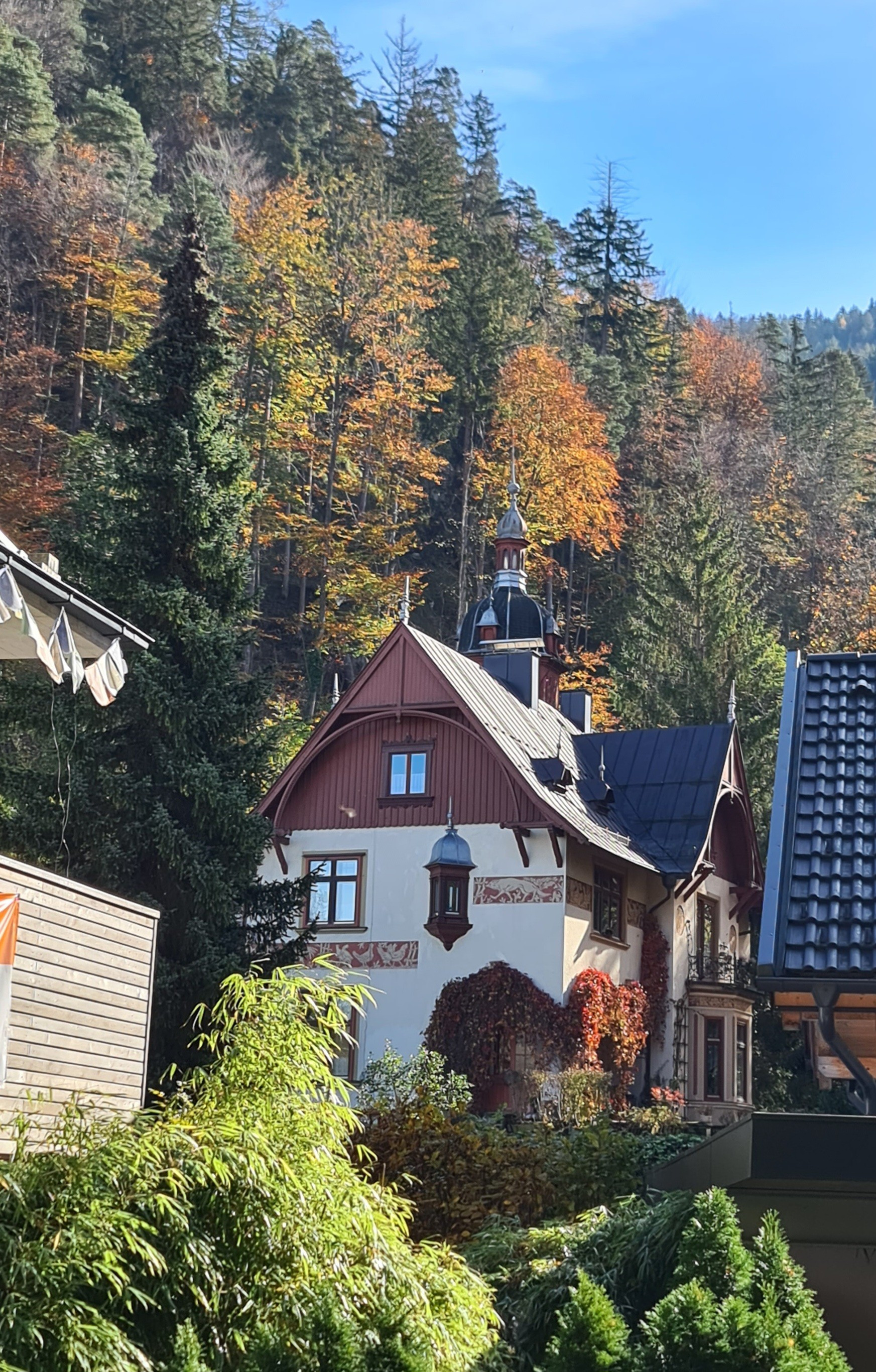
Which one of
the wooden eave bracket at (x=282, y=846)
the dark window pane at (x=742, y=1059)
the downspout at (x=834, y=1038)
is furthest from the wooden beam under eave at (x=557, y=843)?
the downspout at (x=834, y=1038)

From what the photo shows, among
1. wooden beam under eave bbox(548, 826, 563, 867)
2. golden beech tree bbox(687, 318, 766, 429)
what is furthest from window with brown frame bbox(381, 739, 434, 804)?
golden beech tree bbox(687, 318, 766, 429)

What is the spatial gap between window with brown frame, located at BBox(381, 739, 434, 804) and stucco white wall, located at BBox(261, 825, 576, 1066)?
642 millimetres

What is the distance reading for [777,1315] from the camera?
7984mm

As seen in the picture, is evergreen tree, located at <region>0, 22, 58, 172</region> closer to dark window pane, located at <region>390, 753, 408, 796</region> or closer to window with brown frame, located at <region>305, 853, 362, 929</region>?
dark window pane, located at <region>390, 753, 408, 796</region>

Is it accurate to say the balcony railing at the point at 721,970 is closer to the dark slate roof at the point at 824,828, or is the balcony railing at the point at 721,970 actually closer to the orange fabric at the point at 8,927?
the dark slate roof at the point at 824,828

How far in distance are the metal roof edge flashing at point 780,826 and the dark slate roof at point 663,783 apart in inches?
715

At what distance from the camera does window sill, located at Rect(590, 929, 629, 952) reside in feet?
98.0

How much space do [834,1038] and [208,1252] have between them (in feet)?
14.6

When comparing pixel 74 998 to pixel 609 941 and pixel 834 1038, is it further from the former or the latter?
pixel 609 941

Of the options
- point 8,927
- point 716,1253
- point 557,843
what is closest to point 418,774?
point 557,843

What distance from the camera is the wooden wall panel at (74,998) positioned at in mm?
10695

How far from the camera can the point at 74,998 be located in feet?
37.3

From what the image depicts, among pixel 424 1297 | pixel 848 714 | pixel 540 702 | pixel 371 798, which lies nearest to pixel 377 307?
pixel 540 702

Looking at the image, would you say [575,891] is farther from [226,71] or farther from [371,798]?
[226,71]
